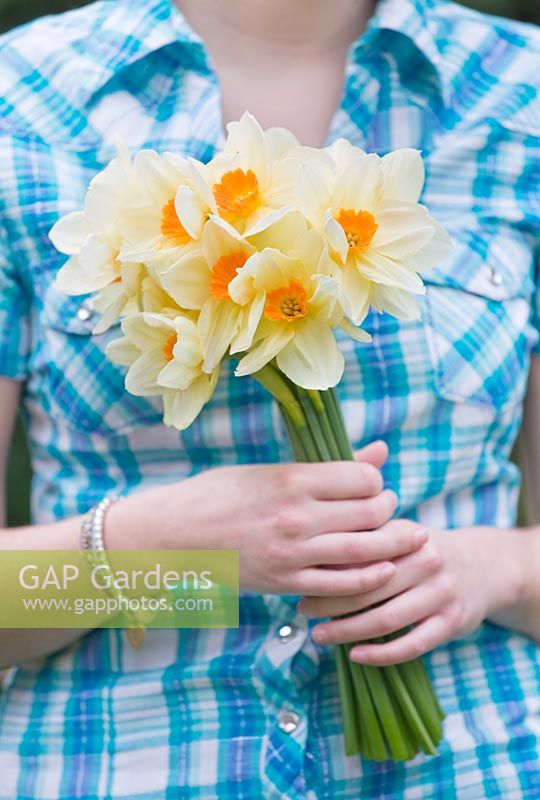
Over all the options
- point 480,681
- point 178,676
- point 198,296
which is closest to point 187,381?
point 198,296

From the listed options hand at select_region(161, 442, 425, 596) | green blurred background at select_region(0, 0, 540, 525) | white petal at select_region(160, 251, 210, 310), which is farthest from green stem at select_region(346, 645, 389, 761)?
green blurred background at select_region(0, 0, 540, 525)

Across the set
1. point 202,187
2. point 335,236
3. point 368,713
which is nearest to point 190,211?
point 202,187

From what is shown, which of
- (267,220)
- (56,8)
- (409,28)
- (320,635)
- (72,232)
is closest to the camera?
(267,220)

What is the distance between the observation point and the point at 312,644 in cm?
125

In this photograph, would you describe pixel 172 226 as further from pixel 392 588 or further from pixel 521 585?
pixel 521 585

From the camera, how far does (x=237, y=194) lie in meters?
0.95

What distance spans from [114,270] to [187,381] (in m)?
0.13

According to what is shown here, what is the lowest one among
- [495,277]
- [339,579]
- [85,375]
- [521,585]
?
[521,585]

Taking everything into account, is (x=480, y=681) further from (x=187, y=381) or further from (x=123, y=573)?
(x=187, y=381)

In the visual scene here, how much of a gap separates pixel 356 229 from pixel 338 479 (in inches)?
10.8

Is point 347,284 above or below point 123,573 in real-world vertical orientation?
above

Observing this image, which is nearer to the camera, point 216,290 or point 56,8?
point 216,290

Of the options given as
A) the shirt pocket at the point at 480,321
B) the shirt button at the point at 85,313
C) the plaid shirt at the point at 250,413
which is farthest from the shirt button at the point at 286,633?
the shirt button at the point at 85,313

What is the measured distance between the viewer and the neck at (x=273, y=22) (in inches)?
54.4
